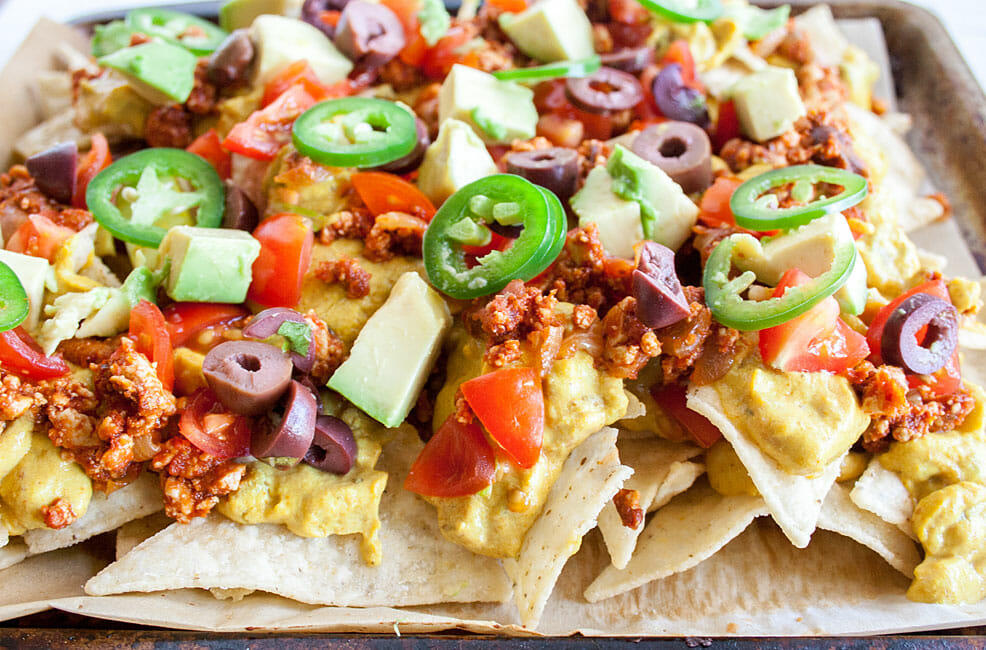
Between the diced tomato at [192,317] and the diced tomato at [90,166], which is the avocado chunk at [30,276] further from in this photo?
the diced tomato at [90,166]

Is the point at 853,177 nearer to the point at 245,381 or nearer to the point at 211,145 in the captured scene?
the point at 245,381

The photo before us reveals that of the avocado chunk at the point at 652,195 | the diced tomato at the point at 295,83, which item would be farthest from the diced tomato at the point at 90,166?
the avocado chunk at the point at 652,195

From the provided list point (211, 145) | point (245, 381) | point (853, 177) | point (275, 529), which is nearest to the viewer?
point (245, 381)

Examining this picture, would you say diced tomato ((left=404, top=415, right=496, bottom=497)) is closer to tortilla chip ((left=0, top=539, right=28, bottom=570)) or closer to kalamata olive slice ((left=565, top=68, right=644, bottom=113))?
tortilla chip ((left=0, top=539, right=28, bottom=570))

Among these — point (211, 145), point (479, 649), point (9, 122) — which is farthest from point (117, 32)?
point (479, 649)

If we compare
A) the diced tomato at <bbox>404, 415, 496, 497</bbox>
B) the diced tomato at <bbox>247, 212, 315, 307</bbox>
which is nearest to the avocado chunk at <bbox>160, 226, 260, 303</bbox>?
the diced tomato at <bbox>247, 212, 315, 307</bbox>

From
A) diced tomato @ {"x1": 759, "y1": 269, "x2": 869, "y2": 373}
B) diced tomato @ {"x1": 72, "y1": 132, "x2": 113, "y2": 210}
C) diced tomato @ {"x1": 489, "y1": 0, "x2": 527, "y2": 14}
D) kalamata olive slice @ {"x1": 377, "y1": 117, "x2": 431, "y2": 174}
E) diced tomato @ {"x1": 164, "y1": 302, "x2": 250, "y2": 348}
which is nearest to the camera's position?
diced tomato @ {"x1": 759, "y1": 269, "x2": 869, "y2": 373}
